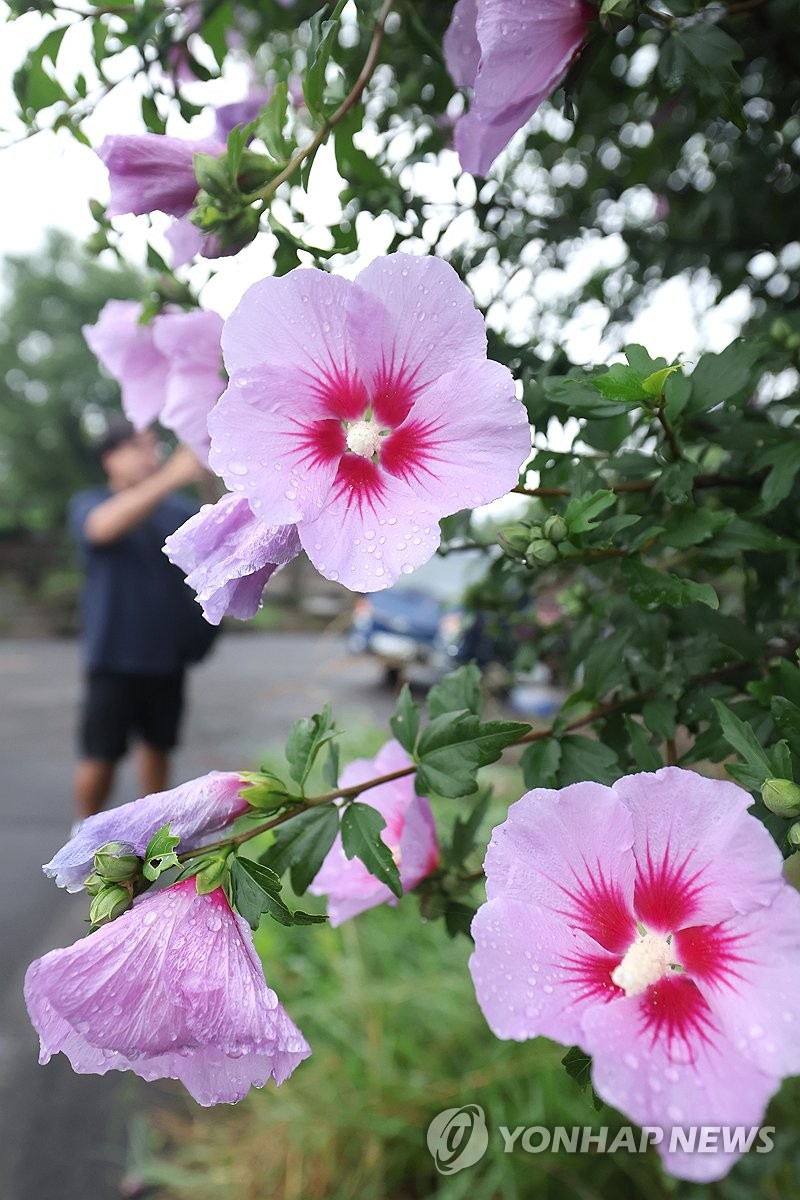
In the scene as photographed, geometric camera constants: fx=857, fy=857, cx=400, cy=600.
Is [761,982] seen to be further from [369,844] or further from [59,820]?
[59,820]

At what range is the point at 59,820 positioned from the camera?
152 inches

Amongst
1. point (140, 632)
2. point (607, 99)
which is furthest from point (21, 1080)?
point (607, 99)

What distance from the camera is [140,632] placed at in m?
2.69

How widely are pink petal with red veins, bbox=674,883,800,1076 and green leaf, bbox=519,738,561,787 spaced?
19 cm

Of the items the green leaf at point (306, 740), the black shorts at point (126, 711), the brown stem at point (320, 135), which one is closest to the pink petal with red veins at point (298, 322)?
the brown stem at point (320, 135)

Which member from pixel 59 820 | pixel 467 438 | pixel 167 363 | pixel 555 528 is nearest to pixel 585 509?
pixel 555 528

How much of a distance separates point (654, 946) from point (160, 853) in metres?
0.28

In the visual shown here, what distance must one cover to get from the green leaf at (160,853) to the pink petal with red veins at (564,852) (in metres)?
0.18

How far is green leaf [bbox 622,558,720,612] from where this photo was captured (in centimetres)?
57

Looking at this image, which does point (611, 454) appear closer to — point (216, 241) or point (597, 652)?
point (597, 652)

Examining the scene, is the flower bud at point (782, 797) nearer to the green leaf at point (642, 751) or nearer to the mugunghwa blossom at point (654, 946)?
the mugunghwa blossom at point (654, 946)

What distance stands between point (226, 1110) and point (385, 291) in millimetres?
2074

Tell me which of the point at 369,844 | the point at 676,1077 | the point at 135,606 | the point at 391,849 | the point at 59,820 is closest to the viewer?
the point at 676,1077

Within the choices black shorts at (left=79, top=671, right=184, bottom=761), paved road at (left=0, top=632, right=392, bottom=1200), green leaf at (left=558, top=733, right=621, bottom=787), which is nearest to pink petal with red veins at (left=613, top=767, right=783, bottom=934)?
green leaf at (left=558, top=733, right=621, bottom=787)
